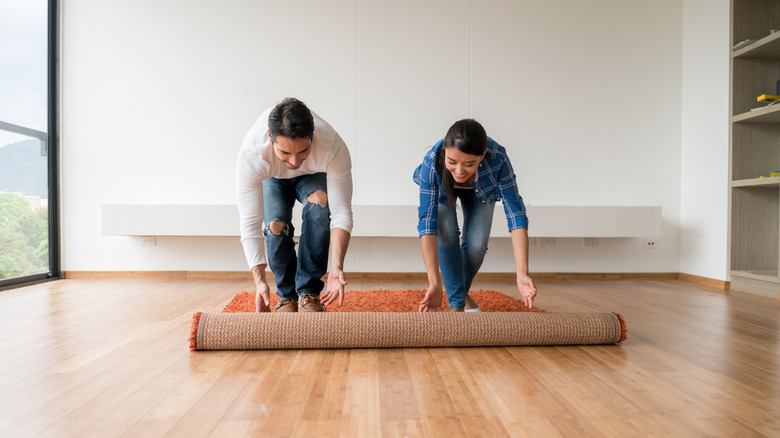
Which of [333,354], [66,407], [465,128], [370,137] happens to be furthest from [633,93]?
[66,407]

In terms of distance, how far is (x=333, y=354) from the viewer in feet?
5.39

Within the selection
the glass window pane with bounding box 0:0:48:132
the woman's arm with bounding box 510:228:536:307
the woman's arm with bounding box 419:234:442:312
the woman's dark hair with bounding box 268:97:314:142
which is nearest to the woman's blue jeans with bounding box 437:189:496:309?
the woman's arm with bounding box 419:234:442:312

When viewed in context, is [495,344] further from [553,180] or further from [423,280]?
[553,180]

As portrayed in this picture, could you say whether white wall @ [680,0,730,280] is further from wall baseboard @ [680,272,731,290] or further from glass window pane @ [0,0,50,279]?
glass window pane @ [0,0,50,279]

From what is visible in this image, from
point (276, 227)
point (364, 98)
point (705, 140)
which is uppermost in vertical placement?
point (364, 98)

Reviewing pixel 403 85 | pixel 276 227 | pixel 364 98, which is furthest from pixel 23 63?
pixel 276 227

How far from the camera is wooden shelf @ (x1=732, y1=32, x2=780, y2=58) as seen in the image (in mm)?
3152

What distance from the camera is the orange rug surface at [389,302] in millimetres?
2467

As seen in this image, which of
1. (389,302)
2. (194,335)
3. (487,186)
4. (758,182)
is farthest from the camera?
(758,182)

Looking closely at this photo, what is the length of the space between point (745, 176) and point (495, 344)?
9.24ft

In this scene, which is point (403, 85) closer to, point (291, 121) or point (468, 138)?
point (468, 138)

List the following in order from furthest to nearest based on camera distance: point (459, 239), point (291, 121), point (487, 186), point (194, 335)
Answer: point (459, 239), point (487, 186), point (194, 335), point (291, 121)

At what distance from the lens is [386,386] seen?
1315 mm

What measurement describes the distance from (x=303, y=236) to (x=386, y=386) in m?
0.90
